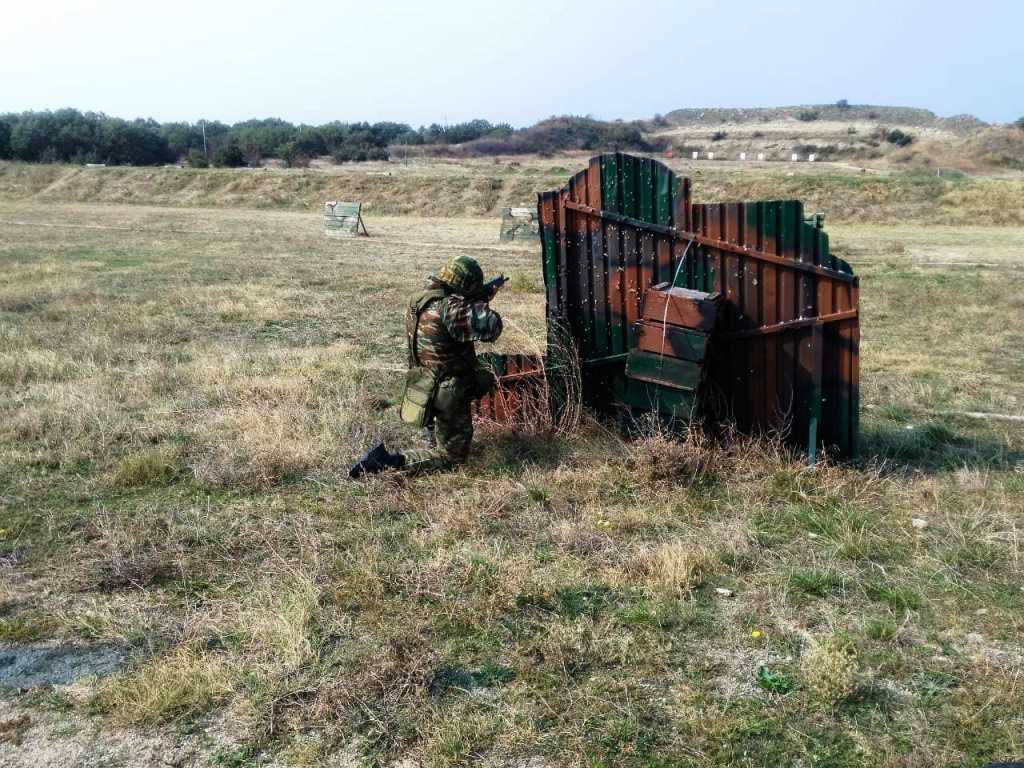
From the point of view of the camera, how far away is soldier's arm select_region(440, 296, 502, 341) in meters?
6.08

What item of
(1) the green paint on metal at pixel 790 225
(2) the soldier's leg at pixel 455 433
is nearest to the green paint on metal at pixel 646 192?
(1) the green paint on metal at pixel 790 225

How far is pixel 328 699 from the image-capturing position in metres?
3.75

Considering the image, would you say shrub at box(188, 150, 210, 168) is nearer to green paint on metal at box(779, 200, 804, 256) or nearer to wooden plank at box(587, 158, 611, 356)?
wooden plank at box(587, 158, 611, 356)

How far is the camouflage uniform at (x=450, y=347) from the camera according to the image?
20.3ft

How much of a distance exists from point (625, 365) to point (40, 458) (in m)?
4.38

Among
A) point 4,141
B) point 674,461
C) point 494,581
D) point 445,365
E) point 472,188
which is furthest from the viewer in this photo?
point 4,141

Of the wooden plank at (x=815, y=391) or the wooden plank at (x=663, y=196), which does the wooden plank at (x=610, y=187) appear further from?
the wooden plank at (x=815, y=391)

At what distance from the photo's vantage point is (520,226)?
26672 mm

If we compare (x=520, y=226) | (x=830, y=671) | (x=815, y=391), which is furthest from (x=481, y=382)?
(x=520, y=226)

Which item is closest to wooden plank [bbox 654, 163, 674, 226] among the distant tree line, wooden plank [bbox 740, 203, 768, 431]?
wooden plank [bbox 740, 203, 768, 431]

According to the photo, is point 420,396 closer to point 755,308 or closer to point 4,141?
point 755,308

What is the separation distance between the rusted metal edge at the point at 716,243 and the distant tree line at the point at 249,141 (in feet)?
180

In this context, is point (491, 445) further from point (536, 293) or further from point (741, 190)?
point (741, 190)

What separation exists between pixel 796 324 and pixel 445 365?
2437mm
